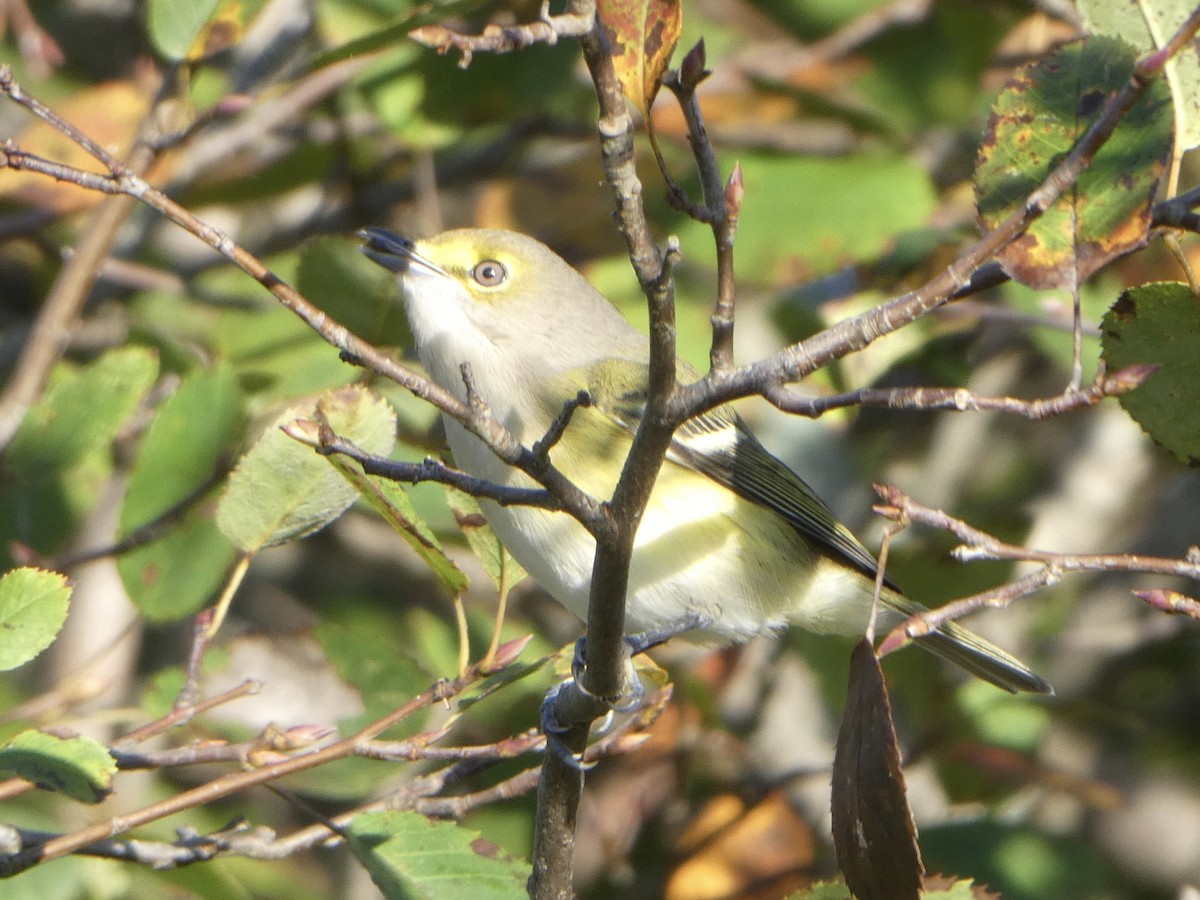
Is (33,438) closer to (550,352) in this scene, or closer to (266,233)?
(550,352)

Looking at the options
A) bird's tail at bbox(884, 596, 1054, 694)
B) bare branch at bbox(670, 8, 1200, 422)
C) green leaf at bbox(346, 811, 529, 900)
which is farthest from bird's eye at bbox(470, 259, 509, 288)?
bare branch at bbox(670, 8, 1200, 422)

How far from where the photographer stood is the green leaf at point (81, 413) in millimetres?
2795

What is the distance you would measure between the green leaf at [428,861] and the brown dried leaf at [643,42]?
1.31m

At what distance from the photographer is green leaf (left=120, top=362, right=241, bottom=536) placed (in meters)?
2.71

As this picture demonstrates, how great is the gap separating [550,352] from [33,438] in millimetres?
1077

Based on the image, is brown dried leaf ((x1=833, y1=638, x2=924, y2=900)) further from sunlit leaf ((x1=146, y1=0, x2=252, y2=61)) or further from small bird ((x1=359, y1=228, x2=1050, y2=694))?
sunlit leaf ((x1=146, y1=0, x2=252, y2=61))

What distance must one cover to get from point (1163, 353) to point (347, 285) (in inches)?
70.7

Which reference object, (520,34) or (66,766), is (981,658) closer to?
(66,766)

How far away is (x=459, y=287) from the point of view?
324cm

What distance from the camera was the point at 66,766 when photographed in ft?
6.15

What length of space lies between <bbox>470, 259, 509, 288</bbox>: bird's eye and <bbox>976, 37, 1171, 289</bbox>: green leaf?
1.58 metres

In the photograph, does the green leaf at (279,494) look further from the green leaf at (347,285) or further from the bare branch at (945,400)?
the bare branch at (945,400)

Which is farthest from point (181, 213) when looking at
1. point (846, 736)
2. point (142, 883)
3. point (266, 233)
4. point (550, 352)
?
point (266, 233)

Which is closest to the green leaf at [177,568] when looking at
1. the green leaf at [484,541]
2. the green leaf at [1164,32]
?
the green leaf at [484,541]
